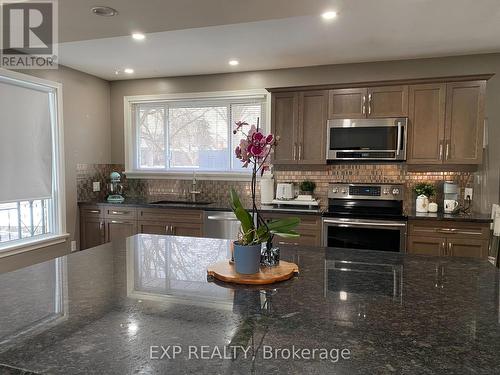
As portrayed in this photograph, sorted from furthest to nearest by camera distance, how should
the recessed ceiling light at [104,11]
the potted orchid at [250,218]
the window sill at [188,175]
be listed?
the window sill at [188,175] < the recessed ceiling light at [104,11] < the potted orchid at [250,218]

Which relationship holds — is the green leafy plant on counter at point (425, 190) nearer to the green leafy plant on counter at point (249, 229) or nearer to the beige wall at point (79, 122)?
the green leafy plant on counter at point (249, 229)

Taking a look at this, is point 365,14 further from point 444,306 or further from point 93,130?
point 93,130

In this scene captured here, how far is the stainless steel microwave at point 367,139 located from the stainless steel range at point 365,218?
34 cm

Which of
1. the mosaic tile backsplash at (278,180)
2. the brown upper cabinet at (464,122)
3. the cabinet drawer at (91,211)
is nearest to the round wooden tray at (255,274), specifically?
the mosaic tile backsplash at (278,180)

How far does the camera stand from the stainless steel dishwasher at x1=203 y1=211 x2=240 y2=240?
395 centimetres

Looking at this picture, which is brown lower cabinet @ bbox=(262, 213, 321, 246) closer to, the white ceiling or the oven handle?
the oven handle

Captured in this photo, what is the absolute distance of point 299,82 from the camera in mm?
4258

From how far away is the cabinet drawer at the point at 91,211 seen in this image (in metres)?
4.42

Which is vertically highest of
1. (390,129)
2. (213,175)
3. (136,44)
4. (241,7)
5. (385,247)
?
(136,44)

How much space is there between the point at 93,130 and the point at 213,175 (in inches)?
65.1

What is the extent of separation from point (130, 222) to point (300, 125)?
89.0 inches

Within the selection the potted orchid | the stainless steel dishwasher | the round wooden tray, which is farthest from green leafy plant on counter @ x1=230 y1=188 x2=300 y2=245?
the stainless steel dishwasher

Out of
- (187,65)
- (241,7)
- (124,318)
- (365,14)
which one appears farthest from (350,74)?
(124,318)

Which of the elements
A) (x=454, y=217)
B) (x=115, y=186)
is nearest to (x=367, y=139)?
(x=454, y=217)
